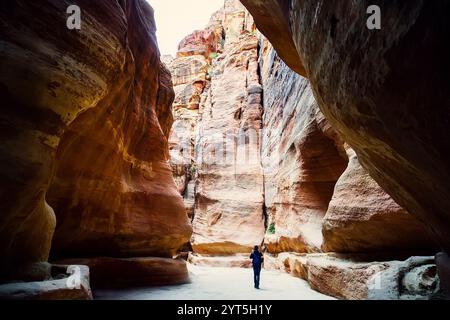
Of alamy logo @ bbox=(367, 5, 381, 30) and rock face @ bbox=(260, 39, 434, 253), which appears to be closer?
alamy logo @ bbox=(367, 5, 381, 30)

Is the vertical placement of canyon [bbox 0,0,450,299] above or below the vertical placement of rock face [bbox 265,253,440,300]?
above

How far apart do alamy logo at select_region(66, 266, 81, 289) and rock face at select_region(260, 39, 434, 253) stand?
17.9ft

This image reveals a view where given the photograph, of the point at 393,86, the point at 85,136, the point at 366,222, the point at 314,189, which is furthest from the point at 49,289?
the point at 314,189

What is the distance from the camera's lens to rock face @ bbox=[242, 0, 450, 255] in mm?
2137

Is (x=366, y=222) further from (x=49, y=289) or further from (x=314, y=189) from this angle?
(x=314, y=189)

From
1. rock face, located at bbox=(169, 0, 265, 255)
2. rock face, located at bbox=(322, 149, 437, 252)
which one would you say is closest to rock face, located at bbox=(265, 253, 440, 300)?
rock face, located at bbox=(322, 149, 437, 252)

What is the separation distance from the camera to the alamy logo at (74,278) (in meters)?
4.14

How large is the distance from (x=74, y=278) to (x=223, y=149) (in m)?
19.5

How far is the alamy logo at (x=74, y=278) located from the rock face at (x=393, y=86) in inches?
166

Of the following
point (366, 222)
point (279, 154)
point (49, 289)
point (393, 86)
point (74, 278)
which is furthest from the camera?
point (279, 154)

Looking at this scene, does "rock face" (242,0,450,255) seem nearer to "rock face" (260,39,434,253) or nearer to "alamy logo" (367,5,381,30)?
"alamy logo" (367,5,381,30)

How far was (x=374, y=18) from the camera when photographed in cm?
257

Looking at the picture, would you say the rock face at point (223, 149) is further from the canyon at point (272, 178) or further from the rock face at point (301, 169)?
the rock face at point (301, 169)

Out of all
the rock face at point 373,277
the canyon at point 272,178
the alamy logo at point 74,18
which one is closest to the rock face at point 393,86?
the rock face at point 373,277
